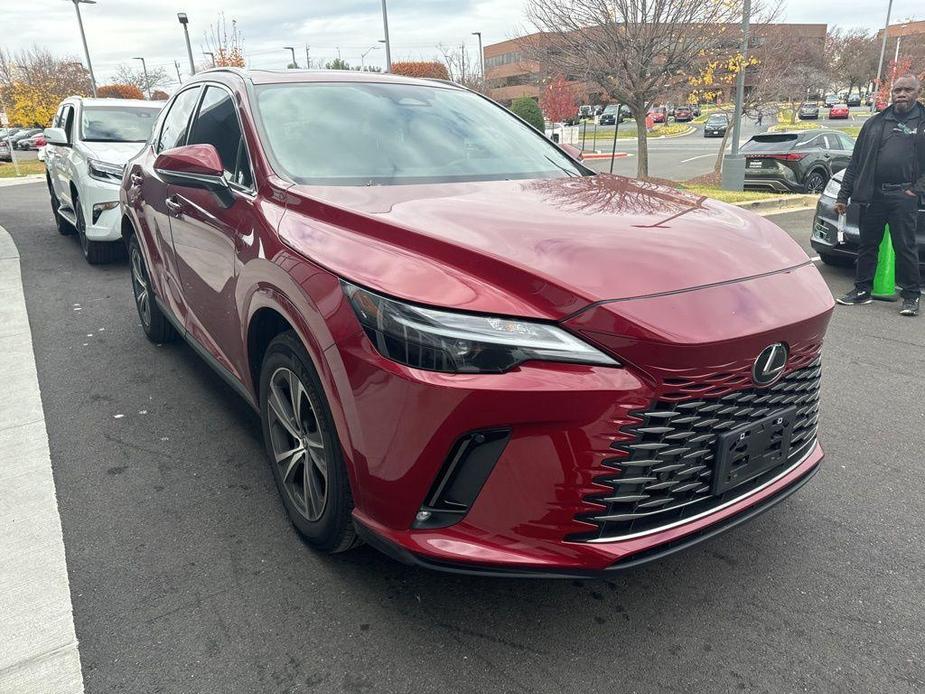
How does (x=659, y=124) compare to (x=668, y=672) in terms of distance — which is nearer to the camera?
(x=668, y=672)

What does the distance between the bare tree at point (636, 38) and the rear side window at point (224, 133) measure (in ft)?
39.4

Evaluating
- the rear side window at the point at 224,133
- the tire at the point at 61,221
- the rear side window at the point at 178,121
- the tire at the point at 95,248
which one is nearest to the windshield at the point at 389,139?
the rear side window at the point at 224,133

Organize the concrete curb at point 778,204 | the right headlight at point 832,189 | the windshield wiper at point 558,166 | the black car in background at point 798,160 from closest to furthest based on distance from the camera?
the windshield wiper at point 558,166 → the right headlight at point 832,189 → the concrete curb at point 778,204 → the black car in background at point 798,160

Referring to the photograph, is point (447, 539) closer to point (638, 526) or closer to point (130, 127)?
point (638, 526)

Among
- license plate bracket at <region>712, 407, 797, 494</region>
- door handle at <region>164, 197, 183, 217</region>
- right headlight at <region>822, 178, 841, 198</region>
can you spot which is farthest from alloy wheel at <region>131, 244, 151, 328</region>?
right headlight at <region>822, 178, 841, 198</region>

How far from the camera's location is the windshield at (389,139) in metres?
2.86

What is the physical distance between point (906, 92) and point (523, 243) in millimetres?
5198

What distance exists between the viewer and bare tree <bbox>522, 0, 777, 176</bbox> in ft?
45.0

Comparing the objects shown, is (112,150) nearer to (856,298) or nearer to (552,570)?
(552,570)

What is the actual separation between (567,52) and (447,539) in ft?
48.8

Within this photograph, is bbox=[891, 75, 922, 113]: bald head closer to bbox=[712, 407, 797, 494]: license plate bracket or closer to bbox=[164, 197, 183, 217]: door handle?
bbox=[712, 407, 797, 494]: license plate bracket

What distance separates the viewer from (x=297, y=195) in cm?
255

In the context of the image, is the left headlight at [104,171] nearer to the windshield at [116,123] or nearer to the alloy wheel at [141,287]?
the windshield at [116,123]

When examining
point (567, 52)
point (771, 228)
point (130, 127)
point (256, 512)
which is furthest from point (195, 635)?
point (567, 52)
